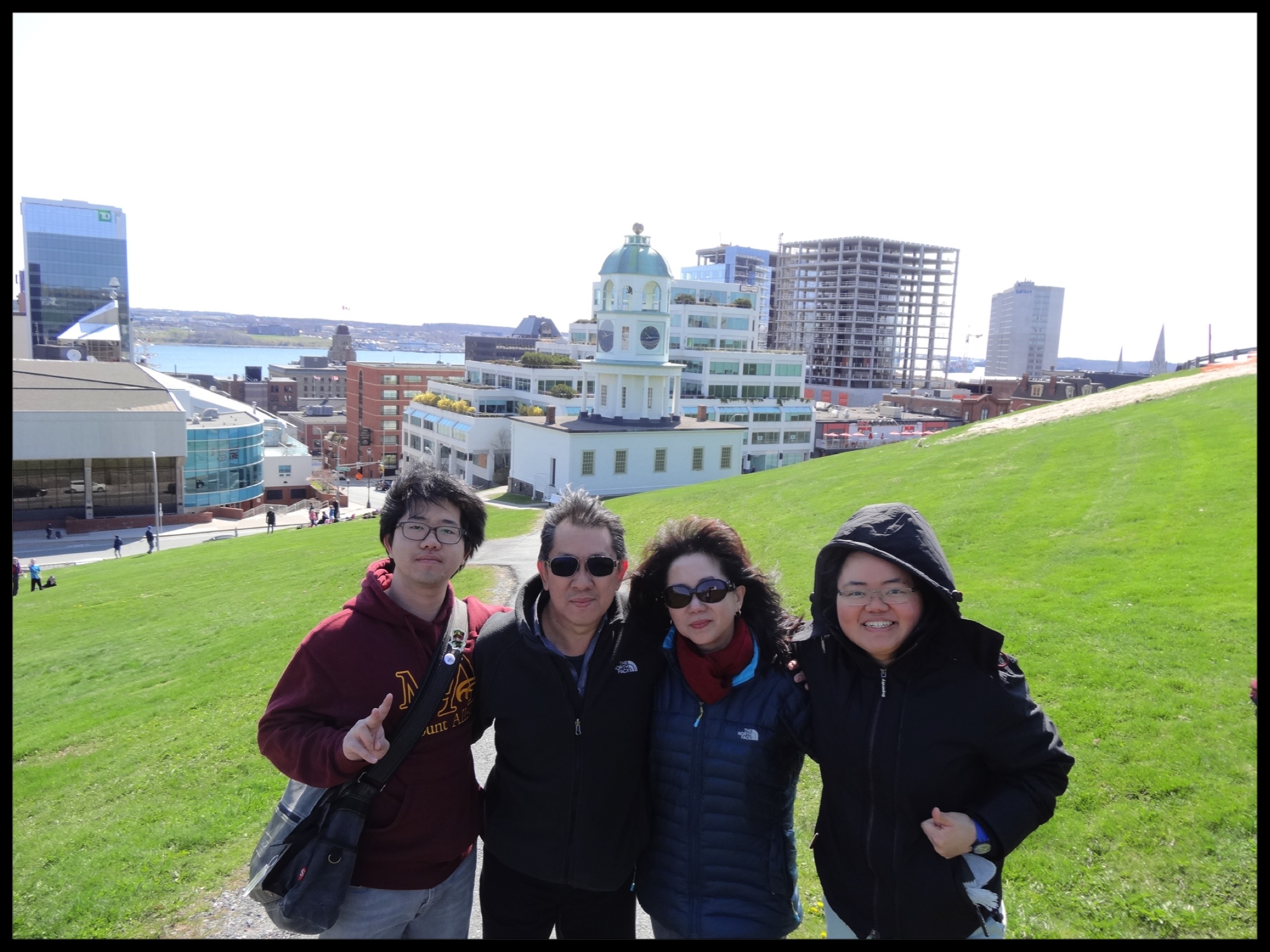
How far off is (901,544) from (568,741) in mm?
2013

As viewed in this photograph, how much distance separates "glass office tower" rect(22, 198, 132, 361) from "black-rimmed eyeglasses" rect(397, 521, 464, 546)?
200 metres

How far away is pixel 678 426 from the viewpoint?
47.2 meters

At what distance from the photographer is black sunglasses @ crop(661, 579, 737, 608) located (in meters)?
4.32

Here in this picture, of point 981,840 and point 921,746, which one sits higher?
point 921,746

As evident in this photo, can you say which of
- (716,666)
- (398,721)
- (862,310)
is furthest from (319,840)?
(862,310)

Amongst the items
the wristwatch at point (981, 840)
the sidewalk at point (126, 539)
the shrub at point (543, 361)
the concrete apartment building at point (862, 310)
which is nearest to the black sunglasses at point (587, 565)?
the wristwatch at point (981, 840)

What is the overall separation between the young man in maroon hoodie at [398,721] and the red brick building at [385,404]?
10366 cm

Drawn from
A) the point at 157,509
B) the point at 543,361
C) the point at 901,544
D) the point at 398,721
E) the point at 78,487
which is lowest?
the point at 78,487

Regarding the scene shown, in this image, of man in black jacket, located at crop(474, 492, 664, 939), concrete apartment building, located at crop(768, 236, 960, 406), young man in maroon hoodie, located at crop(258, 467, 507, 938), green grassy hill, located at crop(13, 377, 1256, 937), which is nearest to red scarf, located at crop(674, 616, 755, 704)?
man in black jacket, located at crop(474, 492, 664, 939)

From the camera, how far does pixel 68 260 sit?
7328 inches

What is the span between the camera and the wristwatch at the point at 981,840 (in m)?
3.71

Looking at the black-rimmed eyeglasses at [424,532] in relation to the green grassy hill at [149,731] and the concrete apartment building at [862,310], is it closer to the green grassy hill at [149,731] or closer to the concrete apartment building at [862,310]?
the green grassy hill at [149,731]

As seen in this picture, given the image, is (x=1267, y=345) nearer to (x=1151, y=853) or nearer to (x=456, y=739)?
(x=456, y=739)

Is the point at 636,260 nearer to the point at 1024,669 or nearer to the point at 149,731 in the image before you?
the point at 149,731
